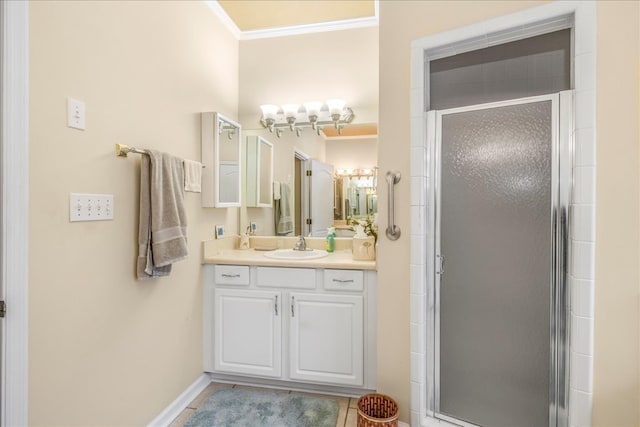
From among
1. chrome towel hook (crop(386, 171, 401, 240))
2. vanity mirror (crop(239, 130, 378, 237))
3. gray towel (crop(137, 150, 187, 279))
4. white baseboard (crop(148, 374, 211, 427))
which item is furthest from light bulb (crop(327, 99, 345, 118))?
white baseboard (crop(148, 374, 211, 427))

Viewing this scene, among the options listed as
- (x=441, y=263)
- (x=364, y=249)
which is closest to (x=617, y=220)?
(x=441, y=263)

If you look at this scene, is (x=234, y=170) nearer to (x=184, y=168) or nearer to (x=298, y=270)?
(x=184, y=168)

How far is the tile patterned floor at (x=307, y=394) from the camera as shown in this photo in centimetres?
188

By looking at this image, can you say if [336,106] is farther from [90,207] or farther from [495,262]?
[90,207]

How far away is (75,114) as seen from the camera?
1295 millimetres

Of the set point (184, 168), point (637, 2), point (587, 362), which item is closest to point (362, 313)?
point (587, 362)

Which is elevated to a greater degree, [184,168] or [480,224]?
[184,168]

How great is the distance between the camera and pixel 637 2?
1214 millimetres

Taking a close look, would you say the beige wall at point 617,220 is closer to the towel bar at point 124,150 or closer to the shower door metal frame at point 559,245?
the shower door metal frame at point 559,245

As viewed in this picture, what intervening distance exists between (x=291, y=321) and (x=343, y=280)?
425mm

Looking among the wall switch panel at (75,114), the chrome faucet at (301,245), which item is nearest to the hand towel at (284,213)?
the chrome faucet at (301,245)

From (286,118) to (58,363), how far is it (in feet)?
6.74

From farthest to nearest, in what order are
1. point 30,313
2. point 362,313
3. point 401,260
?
point 362,313, point 401,260, point 30,313

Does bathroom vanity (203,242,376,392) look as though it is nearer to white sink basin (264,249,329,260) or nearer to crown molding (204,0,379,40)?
white sink basin (264,249,329,260)
